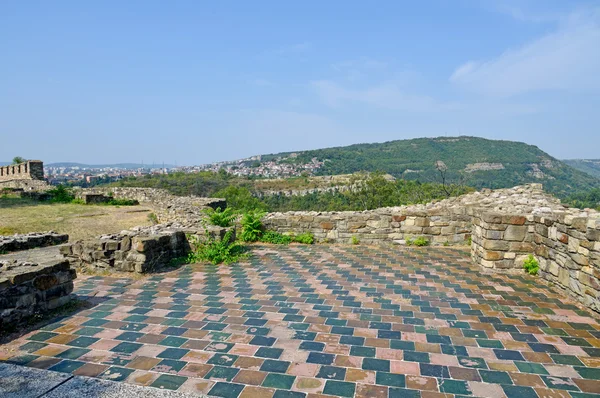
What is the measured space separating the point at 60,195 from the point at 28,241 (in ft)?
36.8

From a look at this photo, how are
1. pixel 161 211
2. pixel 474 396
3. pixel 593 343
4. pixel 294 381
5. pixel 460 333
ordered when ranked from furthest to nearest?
pixel 161 211 < pixel 460 333 < pixel 593 343 < pixel 294 381 < pixel 474 396

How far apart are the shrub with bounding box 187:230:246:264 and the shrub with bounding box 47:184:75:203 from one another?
13741 mm

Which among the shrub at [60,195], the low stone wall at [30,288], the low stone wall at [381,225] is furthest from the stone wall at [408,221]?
the shrub at [60,195]

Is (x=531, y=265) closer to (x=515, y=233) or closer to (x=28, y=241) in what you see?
(x=515, y=233)

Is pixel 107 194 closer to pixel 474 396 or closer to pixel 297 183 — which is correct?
pixel 474 396

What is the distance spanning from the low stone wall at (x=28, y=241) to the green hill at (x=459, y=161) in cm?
2922

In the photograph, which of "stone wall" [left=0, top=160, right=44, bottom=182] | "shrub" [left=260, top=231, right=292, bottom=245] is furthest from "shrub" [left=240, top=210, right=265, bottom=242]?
"stone wall" [left=0, top=160, right=44, bottom=182]

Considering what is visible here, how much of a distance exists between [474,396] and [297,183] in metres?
47.3

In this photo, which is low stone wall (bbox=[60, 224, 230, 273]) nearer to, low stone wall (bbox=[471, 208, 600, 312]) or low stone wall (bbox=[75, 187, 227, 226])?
low stone wall (bbox=[75, 187, 227, 226])

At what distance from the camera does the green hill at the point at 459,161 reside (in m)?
36.4

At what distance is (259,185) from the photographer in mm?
49031

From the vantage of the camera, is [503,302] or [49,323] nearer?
[49,323]

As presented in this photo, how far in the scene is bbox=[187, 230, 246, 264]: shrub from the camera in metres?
6.61

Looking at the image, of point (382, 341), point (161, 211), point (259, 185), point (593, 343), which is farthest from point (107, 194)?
point (259, 185)
